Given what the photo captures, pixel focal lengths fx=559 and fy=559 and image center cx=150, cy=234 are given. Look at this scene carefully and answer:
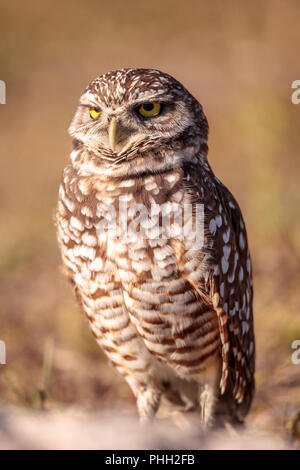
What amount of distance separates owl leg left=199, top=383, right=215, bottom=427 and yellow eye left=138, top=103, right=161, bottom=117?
1.24 metres

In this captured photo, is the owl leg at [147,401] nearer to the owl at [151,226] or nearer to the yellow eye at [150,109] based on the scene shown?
the owl at [151,226]

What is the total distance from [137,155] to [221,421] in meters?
1.41

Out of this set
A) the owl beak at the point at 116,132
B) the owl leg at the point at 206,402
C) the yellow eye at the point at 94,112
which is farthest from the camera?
the owl leg at the point at 206,402

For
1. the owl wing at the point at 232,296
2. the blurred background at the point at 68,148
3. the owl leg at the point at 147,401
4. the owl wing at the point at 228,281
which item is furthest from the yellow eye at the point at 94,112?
the owl leg at the point at 147,401

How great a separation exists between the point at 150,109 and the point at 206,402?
137 centimetres

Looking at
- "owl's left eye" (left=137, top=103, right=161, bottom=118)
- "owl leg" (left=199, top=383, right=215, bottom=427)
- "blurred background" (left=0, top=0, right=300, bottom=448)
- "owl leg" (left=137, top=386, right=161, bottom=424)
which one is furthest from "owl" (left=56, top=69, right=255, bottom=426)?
"blurred background" (left=0, top=0, right=300, bottom=448)

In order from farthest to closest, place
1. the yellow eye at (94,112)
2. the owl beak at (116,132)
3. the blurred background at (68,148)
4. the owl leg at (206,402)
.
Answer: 1. the blurred background at (68,148)
2. the owl leg at (206,402)
3. the yellow eye at (94,112)
4. the owl beak at (116,132)

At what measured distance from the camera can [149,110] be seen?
213 cm

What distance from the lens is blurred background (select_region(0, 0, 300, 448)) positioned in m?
3.37

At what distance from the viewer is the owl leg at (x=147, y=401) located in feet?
8.73

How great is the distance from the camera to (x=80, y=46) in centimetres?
728

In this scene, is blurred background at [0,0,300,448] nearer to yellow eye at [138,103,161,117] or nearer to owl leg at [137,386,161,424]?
owl leg at [137,386,161,424]

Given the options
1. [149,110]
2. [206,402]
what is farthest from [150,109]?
[206,402]

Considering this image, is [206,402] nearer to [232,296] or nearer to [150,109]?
[232,296]
